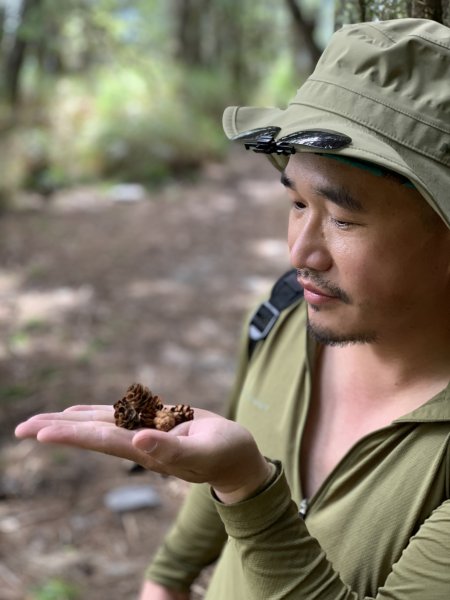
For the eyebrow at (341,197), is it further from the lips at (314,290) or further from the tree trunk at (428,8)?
the tree trunk at (428,8)

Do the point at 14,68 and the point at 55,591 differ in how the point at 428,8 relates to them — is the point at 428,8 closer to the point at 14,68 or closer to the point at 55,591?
the point at 55,591

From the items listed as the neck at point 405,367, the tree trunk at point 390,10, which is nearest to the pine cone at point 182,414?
the neck at point 405,367

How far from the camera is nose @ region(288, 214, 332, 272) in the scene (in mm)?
1547

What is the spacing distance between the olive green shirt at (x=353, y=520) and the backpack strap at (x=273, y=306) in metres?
0.18

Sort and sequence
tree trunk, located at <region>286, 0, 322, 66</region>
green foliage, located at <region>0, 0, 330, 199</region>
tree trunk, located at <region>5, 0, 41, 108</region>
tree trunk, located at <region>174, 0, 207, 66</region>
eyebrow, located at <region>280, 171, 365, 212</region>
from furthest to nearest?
tree trunk, located at <region>174, 0, 207, 66</region> < tree trunk, located at <region>5, 0, 41, 108</region> < green foliage, located at <region>0, 0, 330, 199</region> < tree trunk, located at <region>286, 0, 322, 66</region> < eyebrow, located at <region>280, 171, 365, 212</region>

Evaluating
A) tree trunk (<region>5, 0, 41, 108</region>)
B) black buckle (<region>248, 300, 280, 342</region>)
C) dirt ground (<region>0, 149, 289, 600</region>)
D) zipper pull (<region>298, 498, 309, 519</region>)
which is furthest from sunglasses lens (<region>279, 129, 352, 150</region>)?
tree trunk (<region>5, 0, 41, 108</region>)

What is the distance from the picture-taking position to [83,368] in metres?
5.68

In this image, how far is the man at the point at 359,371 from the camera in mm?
1373

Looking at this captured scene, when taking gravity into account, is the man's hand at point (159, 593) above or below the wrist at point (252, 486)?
below

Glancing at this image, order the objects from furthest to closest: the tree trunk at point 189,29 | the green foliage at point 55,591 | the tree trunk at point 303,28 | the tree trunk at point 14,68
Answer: the tree trunk at point 189,29, the tree trunk at point 14,68, the tree trunk at point 303,28, the green foliage at point 55,591

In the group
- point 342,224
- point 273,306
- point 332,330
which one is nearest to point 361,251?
point 342,224

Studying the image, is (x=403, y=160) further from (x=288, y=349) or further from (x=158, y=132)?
(x=158, y=132)

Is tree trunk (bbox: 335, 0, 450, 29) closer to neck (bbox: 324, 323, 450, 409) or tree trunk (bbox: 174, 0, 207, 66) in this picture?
neck (bbox: 324, 323, 450, 409)

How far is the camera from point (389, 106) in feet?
4.80
